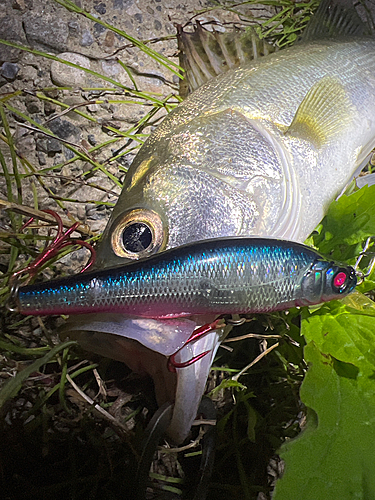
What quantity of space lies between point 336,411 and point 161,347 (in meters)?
0.45

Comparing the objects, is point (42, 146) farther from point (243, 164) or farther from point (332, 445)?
point (332, 445)

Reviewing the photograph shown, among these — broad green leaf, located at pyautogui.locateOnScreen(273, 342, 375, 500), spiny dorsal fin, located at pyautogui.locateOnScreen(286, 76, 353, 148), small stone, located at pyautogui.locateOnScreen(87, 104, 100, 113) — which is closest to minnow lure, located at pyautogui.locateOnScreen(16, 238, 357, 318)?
broad green leaf, located at pyautogui.locateOnScreen(273, 342, 375, 500)

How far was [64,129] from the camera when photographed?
1.58 metres

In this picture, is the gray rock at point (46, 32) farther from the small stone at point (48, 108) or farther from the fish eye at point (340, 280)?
the fish eye at point (340, 280)

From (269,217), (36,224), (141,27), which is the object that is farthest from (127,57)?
(269,217)

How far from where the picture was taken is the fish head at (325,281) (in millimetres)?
830

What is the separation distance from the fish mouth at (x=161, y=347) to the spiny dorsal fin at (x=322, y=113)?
2.24 ft

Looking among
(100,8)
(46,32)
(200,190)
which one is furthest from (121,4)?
(200,190)

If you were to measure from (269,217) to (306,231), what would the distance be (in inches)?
7.4

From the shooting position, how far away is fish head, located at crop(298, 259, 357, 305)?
830 mm

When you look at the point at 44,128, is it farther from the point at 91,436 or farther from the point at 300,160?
the point at 91,436

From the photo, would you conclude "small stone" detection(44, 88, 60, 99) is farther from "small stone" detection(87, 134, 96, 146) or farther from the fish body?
the fish body

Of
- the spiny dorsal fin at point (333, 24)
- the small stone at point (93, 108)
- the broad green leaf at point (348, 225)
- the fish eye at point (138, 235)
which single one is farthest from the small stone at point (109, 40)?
the broad green leaf at point (348, 225)

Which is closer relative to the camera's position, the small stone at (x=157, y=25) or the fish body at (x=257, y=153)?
the fish body at (x=257, y=153)
